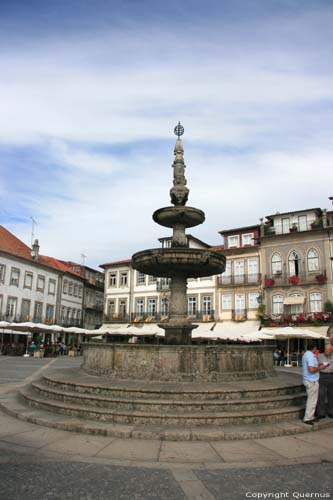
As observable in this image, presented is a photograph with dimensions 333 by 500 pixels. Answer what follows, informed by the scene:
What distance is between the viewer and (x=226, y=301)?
123 ft

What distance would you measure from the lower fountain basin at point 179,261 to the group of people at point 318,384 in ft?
12.3

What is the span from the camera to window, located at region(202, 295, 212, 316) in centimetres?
3828

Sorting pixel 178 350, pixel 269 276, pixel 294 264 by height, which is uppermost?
pixel 294 264

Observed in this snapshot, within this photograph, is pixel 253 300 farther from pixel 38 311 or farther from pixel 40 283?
pixel 40 283

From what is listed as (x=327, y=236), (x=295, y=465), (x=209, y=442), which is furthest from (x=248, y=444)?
(x=327, y=236)

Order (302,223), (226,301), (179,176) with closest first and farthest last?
1. (179,176)
2. (302,223)
3. (226,301)

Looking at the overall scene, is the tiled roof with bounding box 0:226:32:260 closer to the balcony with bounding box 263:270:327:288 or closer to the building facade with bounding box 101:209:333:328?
the building facade with bounding box 101:209:333:328

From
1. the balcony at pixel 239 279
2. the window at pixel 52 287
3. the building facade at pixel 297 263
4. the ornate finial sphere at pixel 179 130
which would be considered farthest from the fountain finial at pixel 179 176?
the window at pixel 52 287

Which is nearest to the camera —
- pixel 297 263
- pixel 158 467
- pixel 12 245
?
pixel 158 467

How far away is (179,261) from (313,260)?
2616 cm

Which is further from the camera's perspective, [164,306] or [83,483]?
[164,306]

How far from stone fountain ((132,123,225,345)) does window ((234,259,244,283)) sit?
25.9m

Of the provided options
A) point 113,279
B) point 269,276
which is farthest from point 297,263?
point 113,279

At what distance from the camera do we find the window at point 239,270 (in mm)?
37125
